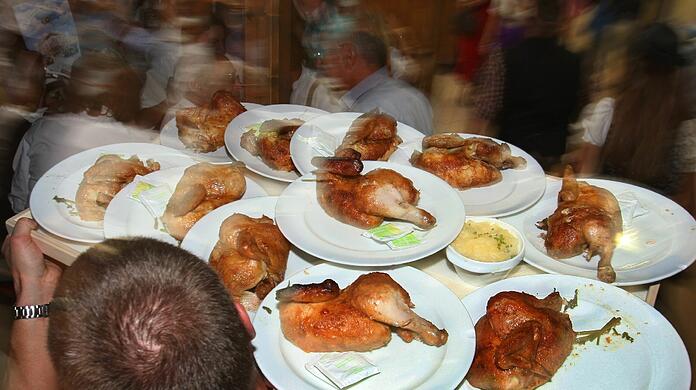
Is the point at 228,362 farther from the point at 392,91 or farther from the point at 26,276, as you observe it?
the point at 392,91

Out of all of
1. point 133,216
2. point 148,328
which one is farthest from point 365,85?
point 148,328

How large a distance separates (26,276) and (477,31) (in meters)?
1.63

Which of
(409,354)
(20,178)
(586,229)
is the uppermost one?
(586,229)

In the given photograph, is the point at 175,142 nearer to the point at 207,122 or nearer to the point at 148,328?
the point at 207,122

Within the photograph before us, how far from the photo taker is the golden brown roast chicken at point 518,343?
2.97 feet

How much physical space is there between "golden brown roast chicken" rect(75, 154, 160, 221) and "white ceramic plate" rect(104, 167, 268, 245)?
0.04 metres

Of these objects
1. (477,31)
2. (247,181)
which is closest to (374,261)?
(247,181)

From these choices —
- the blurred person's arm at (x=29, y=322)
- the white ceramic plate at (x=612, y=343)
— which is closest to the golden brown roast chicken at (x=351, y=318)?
the white ceramic plate at (x=612, y=343)

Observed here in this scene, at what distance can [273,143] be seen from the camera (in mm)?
1434

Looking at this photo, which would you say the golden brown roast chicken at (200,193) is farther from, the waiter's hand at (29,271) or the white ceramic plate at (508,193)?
the white ceramic plate at (508,193)

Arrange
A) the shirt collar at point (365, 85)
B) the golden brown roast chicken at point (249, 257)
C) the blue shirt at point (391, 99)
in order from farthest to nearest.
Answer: the shirt collar at point (365, 85)
the blue shirt at point (391, 99)
the golden brown roast chicken at point (249, 257)

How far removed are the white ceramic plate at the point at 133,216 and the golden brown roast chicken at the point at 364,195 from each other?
9.0 inches

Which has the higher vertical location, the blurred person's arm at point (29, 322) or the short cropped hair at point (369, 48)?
the short cropped hair at point (369, 48)

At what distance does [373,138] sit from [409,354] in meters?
0.65
